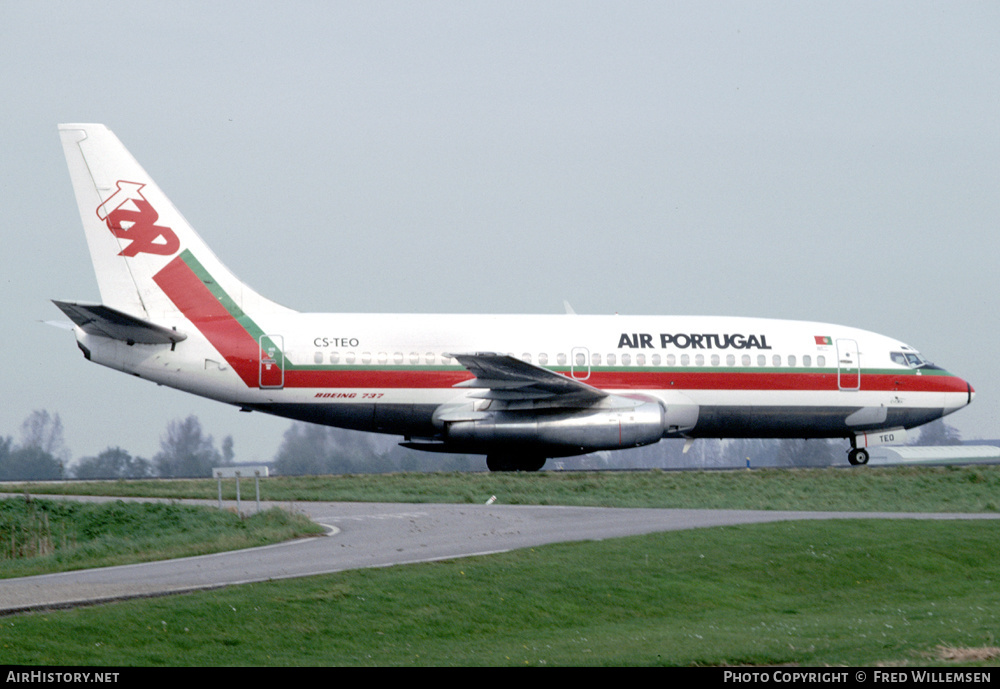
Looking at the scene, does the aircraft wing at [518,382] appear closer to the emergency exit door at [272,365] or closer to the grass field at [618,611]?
the emergency exit door at [272,365]

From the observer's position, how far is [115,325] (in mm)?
32594

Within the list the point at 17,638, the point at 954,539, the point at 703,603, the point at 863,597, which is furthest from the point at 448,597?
the point at 954,539

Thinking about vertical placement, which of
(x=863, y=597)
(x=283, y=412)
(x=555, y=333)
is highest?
(x=555, y=333)

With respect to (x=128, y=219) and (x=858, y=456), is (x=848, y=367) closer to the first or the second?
(x=858, y=456)

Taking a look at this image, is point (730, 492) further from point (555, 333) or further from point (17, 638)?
point (17, 638)

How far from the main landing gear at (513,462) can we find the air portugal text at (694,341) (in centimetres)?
451

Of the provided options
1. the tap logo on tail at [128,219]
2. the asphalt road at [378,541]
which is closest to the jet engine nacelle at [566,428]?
the asphalt road at [378,541]

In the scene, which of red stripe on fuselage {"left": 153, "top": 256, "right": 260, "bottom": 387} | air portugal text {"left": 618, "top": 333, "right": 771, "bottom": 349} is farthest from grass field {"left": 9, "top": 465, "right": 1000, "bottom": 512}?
air portugal text {"left": 618, "top": 333, "right": 771, "bottom": 349}

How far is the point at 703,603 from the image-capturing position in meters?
17.4

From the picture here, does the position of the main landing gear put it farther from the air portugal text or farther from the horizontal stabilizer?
the horizontal stabilizer

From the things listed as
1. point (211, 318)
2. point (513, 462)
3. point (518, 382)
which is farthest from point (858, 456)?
Answer: point (211, 318)

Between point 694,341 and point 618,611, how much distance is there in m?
19.8
